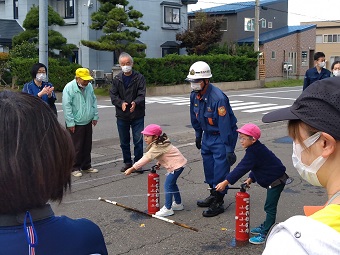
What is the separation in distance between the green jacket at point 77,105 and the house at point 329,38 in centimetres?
5839

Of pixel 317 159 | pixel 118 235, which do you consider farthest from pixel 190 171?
pixel 317 159

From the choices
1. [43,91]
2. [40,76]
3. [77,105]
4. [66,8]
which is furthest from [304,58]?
A: [43,91]

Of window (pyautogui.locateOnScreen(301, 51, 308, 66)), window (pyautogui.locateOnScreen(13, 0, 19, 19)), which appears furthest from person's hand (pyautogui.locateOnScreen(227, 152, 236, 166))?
window (pyautogui.locateOnScreen(301, 51, 308, 66))

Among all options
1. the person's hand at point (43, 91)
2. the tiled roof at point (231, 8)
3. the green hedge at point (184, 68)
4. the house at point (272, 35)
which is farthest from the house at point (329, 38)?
the person's hand at point (43, 91)

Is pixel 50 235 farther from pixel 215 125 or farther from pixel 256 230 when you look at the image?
pixel 215 125

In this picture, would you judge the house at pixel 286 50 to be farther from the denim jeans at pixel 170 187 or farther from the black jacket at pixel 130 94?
the denim jeans at pixel 170 187

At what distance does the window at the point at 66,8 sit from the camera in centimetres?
3272

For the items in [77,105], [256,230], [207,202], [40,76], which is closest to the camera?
[256,230]

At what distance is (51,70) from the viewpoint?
24.2 metres

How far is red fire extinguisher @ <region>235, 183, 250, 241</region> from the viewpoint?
5055 mm

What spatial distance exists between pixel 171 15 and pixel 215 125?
32.5 m

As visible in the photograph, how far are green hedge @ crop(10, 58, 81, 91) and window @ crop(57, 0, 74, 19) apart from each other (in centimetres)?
852

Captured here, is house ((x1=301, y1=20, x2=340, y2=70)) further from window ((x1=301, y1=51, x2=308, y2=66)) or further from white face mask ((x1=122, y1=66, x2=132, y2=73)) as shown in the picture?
white face mask ((x1=122, y1=66, x2=132, y2=73))

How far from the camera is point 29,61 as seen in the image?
23.4m
